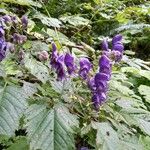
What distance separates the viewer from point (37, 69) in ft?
5.81

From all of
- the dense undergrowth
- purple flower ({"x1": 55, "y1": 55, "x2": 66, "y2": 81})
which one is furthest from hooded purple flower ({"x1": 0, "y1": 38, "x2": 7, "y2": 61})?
purple flower ({"x1": 55, "y1": 55, "x2": 66, "y2": 81})

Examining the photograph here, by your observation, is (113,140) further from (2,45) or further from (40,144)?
(2,45)

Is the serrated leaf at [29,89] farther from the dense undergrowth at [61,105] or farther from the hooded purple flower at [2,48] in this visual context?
the hooded purple flower at [2,48]

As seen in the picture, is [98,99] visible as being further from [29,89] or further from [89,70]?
[29,89]

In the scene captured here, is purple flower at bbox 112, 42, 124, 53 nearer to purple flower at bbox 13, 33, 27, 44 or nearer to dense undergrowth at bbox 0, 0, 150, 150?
dense undergrowth at bbox 0, 0, 150, 150

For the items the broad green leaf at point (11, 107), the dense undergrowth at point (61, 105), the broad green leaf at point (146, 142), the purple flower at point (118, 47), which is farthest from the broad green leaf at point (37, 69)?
the broad green leaf at point (146, 142)

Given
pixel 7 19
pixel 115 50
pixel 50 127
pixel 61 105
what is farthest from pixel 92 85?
pixel 7 19

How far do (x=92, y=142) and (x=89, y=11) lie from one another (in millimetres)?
3817

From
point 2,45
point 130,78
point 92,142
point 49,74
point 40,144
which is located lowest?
point 130,78

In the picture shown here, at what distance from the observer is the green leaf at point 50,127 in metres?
1.37

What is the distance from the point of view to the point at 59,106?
1483 millimetres

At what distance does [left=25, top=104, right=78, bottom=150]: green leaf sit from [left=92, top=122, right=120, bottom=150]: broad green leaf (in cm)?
11

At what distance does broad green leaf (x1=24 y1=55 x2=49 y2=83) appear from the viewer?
171 centimetres

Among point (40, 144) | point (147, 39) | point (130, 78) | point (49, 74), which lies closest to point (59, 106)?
point (40, 144)
